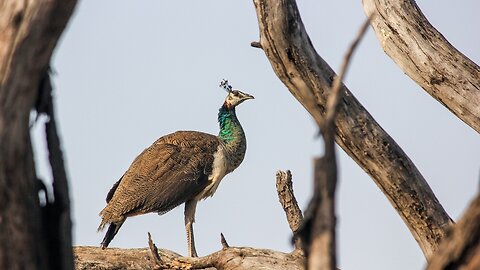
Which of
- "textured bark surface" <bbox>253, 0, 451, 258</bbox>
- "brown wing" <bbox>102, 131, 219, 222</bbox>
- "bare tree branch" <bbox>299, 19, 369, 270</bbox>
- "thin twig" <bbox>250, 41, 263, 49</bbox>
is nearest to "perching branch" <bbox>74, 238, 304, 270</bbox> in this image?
"textured bark surface" <bbox>253, 0, 451, 258</bbox>

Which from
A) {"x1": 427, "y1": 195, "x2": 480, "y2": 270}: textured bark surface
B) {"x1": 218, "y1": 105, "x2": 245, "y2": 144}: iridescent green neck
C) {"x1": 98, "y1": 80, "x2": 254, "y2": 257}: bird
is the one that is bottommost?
{"x1": 427, "y1": 195, "x2": 480, "y2": 270}: textured bark surface

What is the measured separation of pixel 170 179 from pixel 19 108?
8639 mm

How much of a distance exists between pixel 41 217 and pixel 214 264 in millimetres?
3347

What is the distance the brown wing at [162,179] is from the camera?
11.4 m

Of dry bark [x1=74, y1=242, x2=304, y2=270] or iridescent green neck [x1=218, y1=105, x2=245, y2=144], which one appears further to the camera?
iridescent green neck [x1=218, y1=105, x2=245, y2=144]

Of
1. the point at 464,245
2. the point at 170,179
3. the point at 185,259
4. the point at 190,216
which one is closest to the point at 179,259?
the point at 185,259

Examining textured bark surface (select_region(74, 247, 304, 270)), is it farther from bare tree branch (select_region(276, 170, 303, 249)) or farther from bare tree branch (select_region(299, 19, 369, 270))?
bare tree branch (select_region(299, 19, 369, 270))

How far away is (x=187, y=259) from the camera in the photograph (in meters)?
7.14

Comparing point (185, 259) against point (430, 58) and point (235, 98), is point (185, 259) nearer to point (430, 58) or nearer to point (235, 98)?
point (430, 58)

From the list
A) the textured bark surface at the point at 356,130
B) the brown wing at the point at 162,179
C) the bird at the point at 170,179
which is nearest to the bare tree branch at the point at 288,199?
the textured bark surface at the point at 356,130

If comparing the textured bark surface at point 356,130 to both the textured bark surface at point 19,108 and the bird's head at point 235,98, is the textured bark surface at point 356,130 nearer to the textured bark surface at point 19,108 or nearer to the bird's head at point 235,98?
the textured bark surface at point 19,108

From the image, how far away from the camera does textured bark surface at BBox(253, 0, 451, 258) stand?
17.3ft

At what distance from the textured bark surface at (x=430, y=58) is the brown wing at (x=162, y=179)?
5423mm

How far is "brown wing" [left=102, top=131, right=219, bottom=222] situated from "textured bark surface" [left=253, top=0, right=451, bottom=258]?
6108 millimetres
